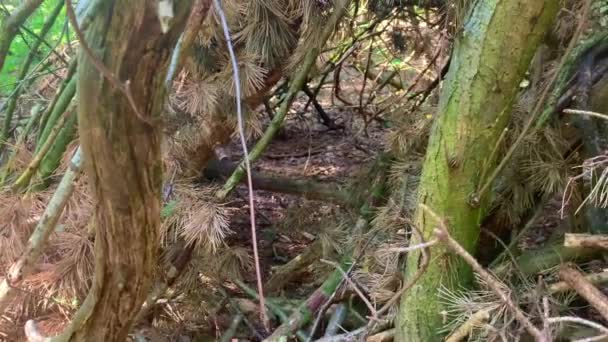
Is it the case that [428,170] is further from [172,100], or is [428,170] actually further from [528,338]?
[172,100]

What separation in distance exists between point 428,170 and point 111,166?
812mm

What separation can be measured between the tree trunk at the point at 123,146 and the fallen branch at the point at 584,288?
3.23 ft

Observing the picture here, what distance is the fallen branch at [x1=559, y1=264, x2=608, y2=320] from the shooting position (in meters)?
1.34

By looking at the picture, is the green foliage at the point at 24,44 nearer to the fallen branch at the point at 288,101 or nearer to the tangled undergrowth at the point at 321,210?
the tangled undergrowth at the point at 321,210

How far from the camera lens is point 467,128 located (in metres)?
1.42

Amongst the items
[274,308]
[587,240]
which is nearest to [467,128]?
[587,240]

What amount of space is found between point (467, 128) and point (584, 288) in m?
0.46

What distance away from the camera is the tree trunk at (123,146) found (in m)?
0.83

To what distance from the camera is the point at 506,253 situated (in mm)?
1706

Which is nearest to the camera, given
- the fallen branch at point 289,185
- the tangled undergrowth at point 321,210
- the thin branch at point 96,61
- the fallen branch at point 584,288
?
the thin branch at point 96,61

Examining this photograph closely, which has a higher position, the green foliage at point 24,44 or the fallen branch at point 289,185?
the green foliage at point 24,44

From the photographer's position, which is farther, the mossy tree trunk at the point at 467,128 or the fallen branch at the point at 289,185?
the fallen branch at the point at 289,185

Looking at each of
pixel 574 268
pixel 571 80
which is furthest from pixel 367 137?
pixel 574 268

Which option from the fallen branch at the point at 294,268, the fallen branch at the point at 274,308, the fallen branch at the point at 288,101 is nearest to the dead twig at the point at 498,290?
the fallen branch at the point at 274,308
